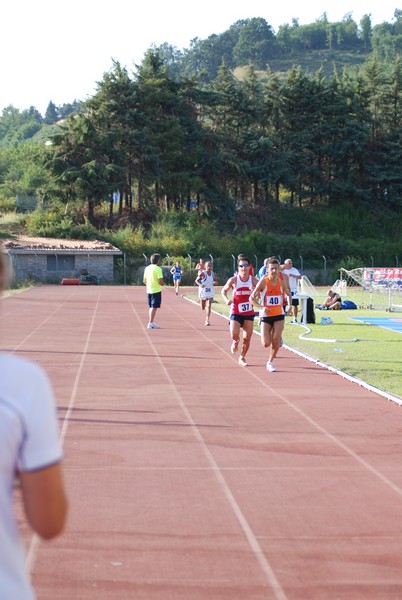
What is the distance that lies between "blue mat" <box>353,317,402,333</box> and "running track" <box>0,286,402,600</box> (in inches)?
389

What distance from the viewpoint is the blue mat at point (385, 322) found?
83.1ft

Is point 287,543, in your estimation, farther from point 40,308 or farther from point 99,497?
point 40,308

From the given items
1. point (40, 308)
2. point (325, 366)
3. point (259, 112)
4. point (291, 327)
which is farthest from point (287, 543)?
point (259, 112)

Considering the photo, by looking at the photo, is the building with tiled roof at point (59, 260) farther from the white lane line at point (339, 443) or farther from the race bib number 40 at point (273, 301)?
the white lane line at point (339, 443)

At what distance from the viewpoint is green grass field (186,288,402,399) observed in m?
14.8

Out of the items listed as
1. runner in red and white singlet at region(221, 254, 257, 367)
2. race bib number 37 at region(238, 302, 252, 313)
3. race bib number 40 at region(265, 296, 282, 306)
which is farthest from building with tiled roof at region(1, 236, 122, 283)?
race bib number 40 at region(265, 296, 282, 306)

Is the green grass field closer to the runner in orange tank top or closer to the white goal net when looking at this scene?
the runner in orange tank top

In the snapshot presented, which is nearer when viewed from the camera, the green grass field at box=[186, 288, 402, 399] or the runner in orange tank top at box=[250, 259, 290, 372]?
the green grass field at box=[186, 288, 402, 399]

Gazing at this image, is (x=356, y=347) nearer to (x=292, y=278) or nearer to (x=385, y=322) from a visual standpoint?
(x=292, y=278)

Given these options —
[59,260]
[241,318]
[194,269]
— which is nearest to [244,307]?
[241,318]

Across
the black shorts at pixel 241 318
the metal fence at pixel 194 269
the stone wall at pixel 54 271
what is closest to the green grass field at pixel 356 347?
the black shorts at pixel 241 318

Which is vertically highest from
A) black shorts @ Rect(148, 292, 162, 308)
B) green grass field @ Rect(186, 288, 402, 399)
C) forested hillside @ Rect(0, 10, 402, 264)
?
forested hillside @ Rect(0, 10, 402, 264)

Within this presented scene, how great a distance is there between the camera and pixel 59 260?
58.7 meters

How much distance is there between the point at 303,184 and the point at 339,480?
7640 centimetres
